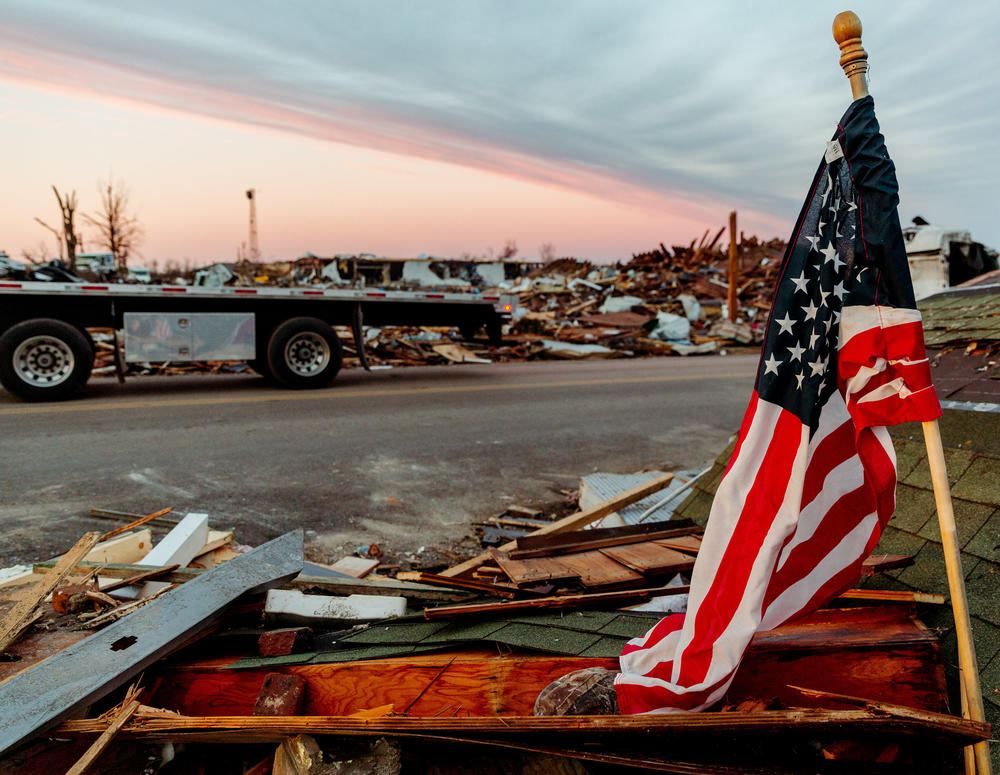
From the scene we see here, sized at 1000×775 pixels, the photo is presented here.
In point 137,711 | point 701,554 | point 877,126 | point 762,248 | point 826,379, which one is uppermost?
point 762,248

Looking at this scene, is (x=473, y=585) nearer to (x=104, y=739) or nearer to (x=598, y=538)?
(x=598, y=538)

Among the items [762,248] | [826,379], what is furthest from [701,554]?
[762,248]

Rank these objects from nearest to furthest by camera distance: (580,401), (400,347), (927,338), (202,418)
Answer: (927,338) → (202,418) → (580,401) → (400,347)

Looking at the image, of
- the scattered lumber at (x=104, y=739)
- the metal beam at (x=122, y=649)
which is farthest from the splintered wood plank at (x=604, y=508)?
the scattered lumber at (x=104, y=739)

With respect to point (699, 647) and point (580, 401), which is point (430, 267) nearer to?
point (580, 401)

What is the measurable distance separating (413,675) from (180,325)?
390 inches

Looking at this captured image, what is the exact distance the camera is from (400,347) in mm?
17453

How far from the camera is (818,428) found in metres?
2.37

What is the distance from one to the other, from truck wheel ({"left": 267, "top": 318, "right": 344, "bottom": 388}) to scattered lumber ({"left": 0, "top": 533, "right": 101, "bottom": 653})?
25.4 feet

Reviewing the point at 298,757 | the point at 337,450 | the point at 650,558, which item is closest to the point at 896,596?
the point at 650,558

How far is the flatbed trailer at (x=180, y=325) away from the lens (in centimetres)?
1012

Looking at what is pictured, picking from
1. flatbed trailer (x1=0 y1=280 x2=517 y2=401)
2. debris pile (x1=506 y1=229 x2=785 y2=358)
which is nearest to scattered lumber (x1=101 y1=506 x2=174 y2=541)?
flatbed trailer (x1=0 y1=280 x2=517 y2=401)

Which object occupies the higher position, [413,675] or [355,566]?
[413,675]

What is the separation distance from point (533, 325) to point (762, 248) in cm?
1935
